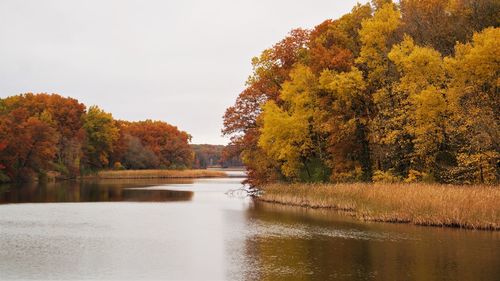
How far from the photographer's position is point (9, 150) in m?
88.1

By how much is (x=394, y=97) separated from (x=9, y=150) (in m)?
69.3

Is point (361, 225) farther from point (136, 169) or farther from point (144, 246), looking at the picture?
point (136, 169)

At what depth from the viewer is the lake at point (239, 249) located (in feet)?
57.1

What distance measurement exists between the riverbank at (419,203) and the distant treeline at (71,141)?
62.5 metres

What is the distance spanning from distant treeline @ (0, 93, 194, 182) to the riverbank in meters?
62.5

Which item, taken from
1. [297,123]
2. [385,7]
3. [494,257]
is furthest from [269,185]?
[494,257]

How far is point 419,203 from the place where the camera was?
30.5 m

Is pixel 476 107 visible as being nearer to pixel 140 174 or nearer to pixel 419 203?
pixel 419 203

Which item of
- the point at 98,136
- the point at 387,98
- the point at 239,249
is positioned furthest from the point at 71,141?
the point at 239,249

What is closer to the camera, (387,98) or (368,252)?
(368,252)

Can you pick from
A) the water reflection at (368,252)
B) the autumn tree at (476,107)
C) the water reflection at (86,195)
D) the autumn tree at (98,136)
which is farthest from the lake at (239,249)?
the autumn tree at (98,136)

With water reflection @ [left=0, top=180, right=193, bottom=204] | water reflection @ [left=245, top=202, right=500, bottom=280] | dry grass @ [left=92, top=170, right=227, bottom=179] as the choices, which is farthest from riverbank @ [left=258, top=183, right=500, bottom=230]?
dry grass @ [left=92, top=170, right=227, bottom=179]

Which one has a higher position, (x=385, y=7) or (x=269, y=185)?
(x=385, y=7)

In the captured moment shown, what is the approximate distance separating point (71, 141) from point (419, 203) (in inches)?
3728
